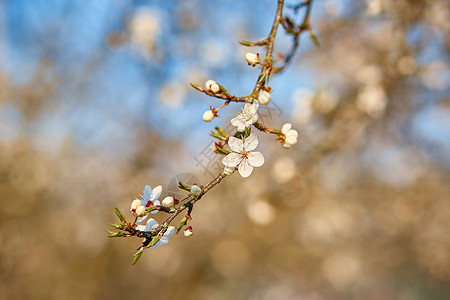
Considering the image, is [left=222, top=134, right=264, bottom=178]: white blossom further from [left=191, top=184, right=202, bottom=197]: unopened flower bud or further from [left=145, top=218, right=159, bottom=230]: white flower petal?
[left=145, top=218, right=159, bottom=230]: white flower petal

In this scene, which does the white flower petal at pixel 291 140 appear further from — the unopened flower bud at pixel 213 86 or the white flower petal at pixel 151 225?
the white flower petal at pixel 151 225

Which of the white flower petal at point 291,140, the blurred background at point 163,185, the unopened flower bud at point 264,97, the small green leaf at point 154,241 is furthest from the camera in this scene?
the blurred background at point 163,185

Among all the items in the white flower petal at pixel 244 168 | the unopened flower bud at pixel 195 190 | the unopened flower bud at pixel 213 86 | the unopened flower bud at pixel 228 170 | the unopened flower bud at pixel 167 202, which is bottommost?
the unopened flower bud at pixel 195 190

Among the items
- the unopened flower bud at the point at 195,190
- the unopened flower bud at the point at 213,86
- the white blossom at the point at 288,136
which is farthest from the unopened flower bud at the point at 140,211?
the white blossom at the point at 288,136

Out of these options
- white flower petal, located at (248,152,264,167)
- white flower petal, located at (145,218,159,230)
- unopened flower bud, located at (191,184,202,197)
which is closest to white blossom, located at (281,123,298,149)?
white flower petal, located at (248,152,264,167)

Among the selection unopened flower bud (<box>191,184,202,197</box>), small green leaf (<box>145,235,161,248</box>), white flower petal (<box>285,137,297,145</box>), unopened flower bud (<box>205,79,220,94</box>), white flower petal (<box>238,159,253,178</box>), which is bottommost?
small green leaf (<box>145,235,161,248</box>)
